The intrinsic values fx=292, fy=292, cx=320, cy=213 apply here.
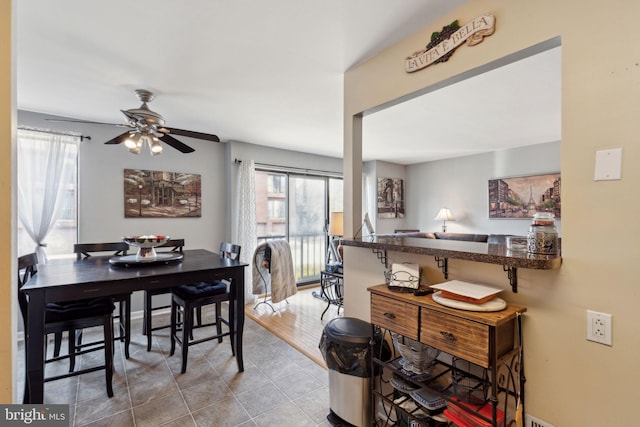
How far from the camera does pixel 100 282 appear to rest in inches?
75.7

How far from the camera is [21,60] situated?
6.73ft

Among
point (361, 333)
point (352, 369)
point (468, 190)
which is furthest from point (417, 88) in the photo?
point (468, 190)

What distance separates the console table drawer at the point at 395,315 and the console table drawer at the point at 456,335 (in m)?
0.05

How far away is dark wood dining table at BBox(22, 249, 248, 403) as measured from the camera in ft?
5.76

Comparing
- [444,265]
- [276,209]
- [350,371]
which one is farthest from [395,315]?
[276,209]

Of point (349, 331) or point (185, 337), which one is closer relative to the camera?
point (349, 331)

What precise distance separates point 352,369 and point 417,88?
5.61ft

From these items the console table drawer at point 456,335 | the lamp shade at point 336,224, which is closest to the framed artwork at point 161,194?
the lamp shade at point 336,224

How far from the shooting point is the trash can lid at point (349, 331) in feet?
5.73

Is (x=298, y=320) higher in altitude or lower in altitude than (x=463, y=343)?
lower

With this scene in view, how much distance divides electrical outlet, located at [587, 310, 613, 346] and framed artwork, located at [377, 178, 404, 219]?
194 inches

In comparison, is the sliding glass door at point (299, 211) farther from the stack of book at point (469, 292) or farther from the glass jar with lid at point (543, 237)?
the glass jar with lid at point (543, 237)

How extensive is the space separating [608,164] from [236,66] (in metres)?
2.20

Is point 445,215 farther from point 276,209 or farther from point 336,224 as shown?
point 276,209
